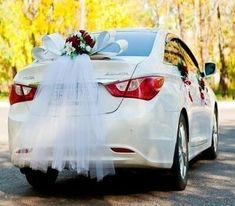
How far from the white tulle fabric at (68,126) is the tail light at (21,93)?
15 cm

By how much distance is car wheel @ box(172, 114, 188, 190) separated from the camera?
21.3 ft

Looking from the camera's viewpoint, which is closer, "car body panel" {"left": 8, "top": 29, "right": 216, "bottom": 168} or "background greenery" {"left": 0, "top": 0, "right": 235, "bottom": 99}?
"car body panel" {"left": 8, "top": 29, "right": 216, "bottom": 168}

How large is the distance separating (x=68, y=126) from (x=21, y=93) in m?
0.76

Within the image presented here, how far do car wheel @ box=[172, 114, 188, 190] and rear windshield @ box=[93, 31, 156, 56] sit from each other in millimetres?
806

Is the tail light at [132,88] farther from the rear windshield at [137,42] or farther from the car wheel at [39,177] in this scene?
the car wheel at [39,177]

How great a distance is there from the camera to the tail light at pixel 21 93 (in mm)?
6246

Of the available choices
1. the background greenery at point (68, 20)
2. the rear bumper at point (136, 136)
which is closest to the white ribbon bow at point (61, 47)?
the rear bumper at point (136, 136)

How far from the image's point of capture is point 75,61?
622 centimetres

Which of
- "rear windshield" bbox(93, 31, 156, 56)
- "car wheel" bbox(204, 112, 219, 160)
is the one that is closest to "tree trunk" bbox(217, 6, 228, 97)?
"car wheel" bbox(204, 112, 219, 160)

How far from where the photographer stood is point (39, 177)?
6836 millimetres

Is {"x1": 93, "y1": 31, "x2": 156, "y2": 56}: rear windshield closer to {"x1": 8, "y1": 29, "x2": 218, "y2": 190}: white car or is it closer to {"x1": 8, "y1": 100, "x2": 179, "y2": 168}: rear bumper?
{"x1": 8, "y1": 29, "x2": 218, "y2": 190}: white car

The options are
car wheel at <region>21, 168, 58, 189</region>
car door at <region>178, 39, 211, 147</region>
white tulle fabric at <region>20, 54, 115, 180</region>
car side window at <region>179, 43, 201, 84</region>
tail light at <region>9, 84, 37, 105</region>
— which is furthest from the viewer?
car side window at <region>179, 43, 201, 84</region>

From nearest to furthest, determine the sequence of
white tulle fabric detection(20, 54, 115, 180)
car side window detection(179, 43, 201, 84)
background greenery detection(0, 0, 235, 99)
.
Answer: white tulle fabric detection(20, 54, 115, 180) < car side window detection(179, 43, 201, 84) < background greenery detection(0, 0, 235, 99)

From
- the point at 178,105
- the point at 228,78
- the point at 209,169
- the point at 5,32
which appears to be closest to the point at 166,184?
the point at 178,105
